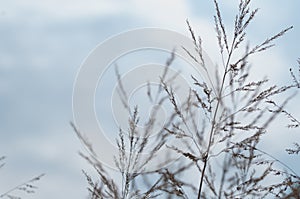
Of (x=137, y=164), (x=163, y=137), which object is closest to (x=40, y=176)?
(x=137, y=164)

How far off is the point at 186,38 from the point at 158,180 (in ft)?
4.48

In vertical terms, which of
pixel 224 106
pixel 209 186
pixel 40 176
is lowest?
pixel 209 186

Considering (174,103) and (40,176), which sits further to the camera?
(40,176)

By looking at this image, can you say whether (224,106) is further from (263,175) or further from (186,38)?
(186,38)

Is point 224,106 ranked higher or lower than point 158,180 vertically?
higher

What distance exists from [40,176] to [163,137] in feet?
7.25

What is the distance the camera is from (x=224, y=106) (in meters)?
3.94

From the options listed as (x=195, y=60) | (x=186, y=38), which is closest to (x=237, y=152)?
(x=195, y=60)

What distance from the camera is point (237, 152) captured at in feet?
12.6

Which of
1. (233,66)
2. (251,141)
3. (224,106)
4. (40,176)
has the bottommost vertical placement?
(251,141)

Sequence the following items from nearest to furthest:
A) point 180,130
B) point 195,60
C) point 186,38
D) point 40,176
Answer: point 180,130
point 195,60
point 186,38
point 40,176

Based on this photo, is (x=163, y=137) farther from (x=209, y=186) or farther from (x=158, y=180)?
(x=209, y=186)

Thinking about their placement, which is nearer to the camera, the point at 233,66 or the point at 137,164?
the point at 233,66

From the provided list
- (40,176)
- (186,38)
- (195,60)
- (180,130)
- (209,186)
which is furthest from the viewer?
(40,176)
